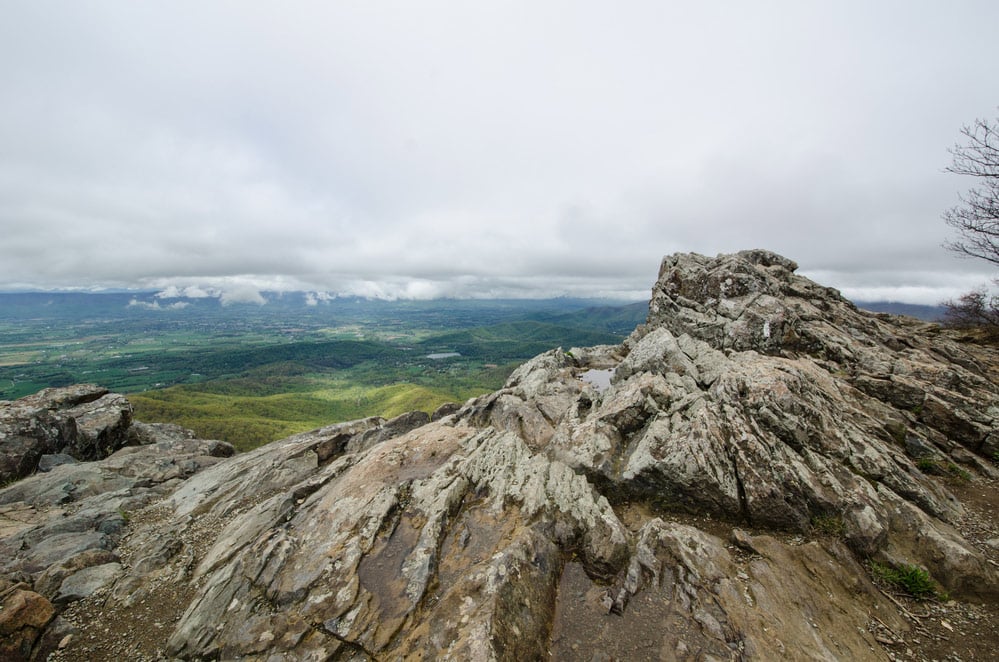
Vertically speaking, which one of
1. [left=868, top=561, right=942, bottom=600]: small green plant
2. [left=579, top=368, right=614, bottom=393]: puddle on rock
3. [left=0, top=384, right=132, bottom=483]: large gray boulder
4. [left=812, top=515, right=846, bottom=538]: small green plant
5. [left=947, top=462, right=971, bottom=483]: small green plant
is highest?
[left=579, top=368, right=614, bottom=393]: puddle on rock

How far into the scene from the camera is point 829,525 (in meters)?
13.3

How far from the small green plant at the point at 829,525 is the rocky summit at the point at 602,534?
0.08m

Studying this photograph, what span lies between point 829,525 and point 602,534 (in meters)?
8.58

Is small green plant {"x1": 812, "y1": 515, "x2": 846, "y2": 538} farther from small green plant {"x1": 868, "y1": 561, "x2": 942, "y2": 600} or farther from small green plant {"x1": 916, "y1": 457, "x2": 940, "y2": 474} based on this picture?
small green plant {"x1": 916, "y1": 457, "x2": 940, "y2": 474}

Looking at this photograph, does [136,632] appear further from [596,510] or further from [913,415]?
[913,415]

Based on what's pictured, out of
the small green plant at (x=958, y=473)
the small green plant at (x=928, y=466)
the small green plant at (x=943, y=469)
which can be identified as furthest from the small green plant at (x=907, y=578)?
the small green plant at (x=958, y=473)

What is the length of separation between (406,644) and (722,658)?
9319 mm

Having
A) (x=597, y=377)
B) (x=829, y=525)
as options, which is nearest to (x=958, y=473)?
(x=829, y=525)

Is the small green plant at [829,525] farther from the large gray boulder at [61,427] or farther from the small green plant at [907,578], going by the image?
the large gray boulder at [61,427]

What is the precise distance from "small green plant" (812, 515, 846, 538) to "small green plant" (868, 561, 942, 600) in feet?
3.75

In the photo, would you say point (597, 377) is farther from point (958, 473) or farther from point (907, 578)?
point (907, 578)

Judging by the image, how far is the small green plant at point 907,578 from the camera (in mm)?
11523

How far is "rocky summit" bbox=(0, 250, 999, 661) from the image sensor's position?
36.2ft

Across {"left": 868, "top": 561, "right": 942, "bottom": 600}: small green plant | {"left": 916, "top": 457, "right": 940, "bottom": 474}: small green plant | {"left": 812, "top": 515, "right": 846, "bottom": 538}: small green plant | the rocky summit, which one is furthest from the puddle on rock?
{"left": 868, "top": 561, "right": 942, "bottom": 600}: small green plant
